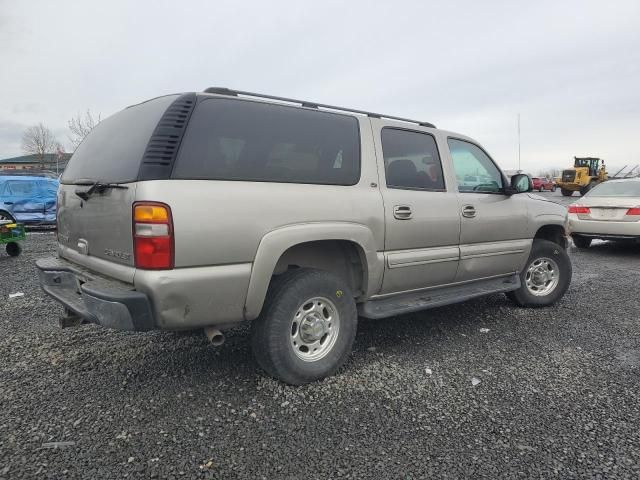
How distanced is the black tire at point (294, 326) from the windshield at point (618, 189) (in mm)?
8447

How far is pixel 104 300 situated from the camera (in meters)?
2.61

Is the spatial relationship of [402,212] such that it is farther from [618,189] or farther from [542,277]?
[618,189]

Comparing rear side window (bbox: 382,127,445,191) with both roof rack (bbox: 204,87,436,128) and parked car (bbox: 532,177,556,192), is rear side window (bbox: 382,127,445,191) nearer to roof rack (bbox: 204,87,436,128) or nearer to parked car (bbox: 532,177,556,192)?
roof rack (bbox: 204,87,436,128)

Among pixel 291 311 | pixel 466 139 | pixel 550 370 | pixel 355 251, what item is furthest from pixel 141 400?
pixel 466 139

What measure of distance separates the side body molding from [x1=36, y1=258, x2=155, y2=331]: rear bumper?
626mm

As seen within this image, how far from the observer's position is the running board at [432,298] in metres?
3.61

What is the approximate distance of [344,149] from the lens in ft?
11.4

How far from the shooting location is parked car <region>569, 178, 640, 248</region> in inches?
343

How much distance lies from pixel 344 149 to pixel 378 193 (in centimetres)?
42

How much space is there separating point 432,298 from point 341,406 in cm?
147

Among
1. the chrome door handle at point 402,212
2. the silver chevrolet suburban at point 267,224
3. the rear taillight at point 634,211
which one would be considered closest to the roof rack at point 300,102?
the silver chevrolet suburban at point 267,224

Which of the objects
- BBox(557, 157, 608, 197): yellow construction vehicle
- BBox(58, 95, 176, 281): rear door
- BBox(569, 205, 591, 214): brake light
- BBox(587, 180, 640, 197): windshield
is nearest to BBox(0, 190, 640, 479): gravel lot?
BBox(58, 95, 176, 281): rear door

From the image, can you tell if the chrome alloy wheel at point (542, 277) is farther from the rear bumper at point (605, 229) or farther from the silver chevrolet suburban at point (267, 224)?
the rear bumper at point (605, 229)

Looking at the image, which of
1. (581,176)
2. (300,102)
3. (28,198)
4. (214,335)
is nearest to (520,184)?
(300,102)
